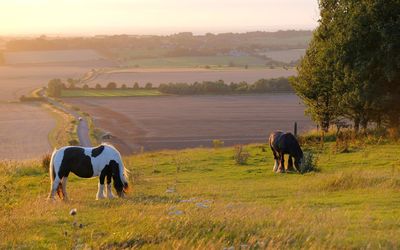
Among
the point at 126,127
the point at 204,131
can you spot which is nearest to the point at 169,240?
the point at 204,131

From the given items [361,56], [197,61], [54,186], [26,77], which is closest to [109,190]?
[54,186]

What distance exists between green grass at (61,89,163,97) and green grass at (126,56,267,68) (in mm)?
47809

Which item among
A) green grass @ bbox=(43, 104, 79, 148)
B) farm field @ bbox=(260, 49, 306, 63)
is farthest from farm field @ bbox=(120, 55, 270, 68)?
green grass @ bbox=(43, 104, 79, 148)

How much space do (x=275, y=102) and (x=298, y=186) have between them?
5904 cm

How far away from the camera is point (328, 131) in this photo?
37188 mm

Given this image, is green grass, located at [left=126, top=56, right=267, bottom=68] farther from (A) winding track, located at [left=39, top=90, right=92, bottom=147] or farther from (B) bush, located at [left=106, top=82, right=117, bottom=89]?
(A) winding track, located at [left=39, top=90, right=92, bottom=147]

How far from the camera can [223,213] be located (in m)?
11.0

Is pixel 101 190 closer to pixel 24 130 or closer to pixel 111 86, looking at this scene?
pixel 24 130

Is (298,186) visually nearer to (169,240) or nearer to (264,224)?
(264,224)

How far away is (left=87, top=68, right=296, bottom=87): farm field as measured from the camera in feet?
348

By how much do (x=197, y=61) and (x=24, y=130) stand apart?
95397mm

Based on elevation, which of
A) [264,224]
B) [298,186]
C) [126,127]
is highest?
[264,224]

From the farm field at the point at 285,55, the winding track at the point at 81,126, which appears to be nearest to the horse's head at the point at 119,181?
the winding track at the point at 81,126

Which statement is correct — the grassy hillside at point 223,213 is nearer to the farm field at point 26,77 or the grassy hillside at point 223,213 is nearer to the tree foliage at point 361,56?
the tree foliage at point 361,56
